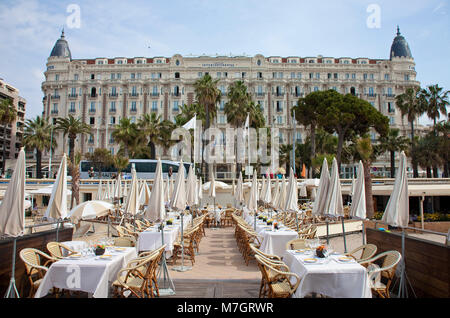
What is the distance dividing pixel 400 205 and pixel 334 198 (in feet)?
6.91

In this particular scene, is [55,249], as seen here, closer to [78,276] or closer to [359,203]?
[78,276]

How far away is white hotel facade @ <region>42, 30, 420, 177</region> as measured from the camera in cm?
5862

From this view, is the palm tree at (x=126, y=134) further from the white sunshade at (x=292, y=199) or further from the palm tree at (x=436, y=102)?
the palm tree at (x=436, y=102)

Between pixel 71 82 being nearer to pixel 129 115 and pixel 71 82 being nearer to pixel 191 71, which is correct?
pixel 129 115

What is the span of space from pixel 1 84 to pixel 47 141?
1291 inches

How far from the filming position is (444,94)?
39.7m

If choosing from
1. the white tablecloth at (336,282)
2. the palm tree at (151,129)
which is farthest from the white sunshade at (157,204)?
the palm tree at (151,129)

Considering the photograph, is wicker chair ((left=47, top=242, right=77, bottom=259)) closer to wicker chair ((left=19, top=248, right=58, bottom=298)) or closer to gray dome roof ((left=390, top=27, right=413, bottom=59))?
wicker chair ((left=19, top=248, right=58, bottom=298))

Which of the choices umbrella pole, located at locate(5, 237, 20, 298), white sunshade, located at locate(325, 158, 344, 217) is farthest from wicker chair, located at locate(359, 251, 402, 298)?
umbrella pole, located at locate(5, 237, 20, 298)

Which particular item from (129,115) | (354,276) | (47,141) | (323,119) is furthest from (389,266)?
(129,115)

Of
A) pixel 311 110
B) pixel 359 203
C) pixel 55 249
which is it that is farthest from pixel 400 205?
pixel 311 110

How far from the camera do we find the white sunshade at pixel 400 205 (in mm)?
5980

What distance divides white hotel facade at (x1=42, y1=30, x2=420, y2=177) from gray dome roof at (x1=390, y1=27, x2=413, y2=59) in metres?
3.99

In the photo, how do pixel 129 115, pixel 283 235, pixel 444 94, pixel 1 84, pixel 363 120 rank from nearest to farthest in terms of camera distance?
pixel 283 235 → pixel 363 120 → pixel 444 94 → pixel 129 115 → pixel 1 84
